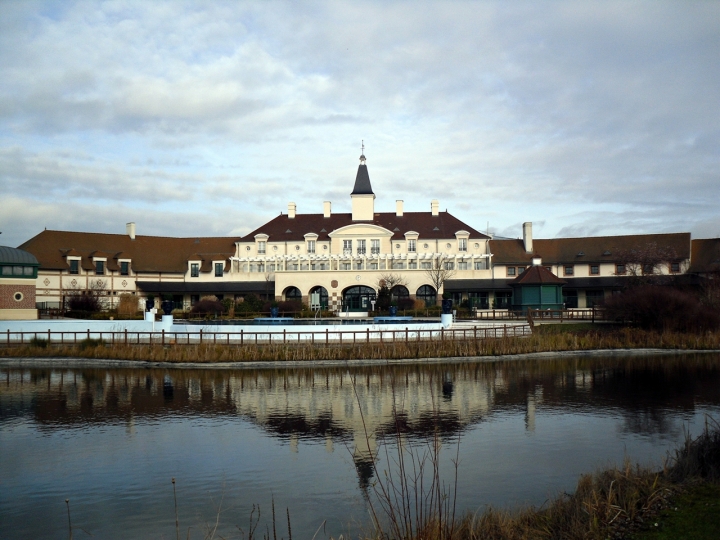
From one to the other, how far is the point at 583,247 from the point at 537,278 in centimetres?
1204

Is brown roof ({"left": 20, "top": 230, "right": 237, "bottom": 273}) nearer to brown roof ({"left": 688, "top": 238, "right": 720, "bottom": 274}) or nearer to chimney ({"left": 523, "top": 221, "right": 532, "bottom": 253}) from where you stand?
chimney ({"left": 523, "top": 221, "right": 532, "bottom": 253})

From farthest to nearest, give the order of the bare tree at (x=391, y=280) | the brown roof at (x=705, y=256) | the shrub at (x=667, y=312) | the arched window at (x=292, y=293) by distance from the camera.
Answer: the arched window at (x=292, y=293), the bare tree at (x=391, y=280), the brown roof at (x=705, y=256), the shrub at (x=667, y=312)

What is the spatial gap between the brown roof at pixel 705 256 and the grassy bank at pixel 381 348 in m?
18.9

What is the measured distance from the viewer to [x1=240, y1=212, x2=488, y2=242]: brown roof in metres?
53.7

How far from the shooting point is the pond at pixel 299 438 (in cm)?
965

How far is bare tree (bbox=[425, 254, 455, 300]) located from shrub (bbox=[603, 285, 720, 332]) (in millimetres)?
17317

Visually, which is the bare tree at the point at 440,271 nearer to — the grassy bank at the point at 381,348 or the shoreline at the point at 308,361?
the grassy bank at the point at 381,348

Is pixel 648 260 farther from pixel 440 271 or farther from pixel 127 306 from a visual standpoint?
pixel 127 306

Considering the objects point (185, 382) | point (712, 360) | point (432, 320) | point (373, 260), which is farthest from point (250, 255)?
point (712, 360)

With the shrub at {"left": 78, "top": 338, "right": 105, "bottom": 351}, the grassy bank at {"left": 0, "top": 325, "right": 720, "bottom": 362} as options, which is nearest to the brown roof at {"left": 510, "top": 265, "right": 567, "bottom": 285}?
the grassy bank at {"left": 0, "top": 325, "right": 720, "bottom": 362}

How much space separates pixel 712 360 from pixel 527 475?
734 inches

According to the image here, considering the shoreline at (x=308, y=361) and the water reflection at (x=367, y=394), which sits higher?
the shoreline at (x=308, y=361)

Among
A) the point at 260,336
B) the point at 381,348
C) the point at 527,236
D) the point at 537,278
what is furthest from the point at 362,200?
the point at 381,348

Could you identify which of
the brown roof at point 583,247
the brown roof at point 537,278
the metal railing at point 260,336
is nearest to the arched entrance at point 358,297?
the brown roof at point 583,247
